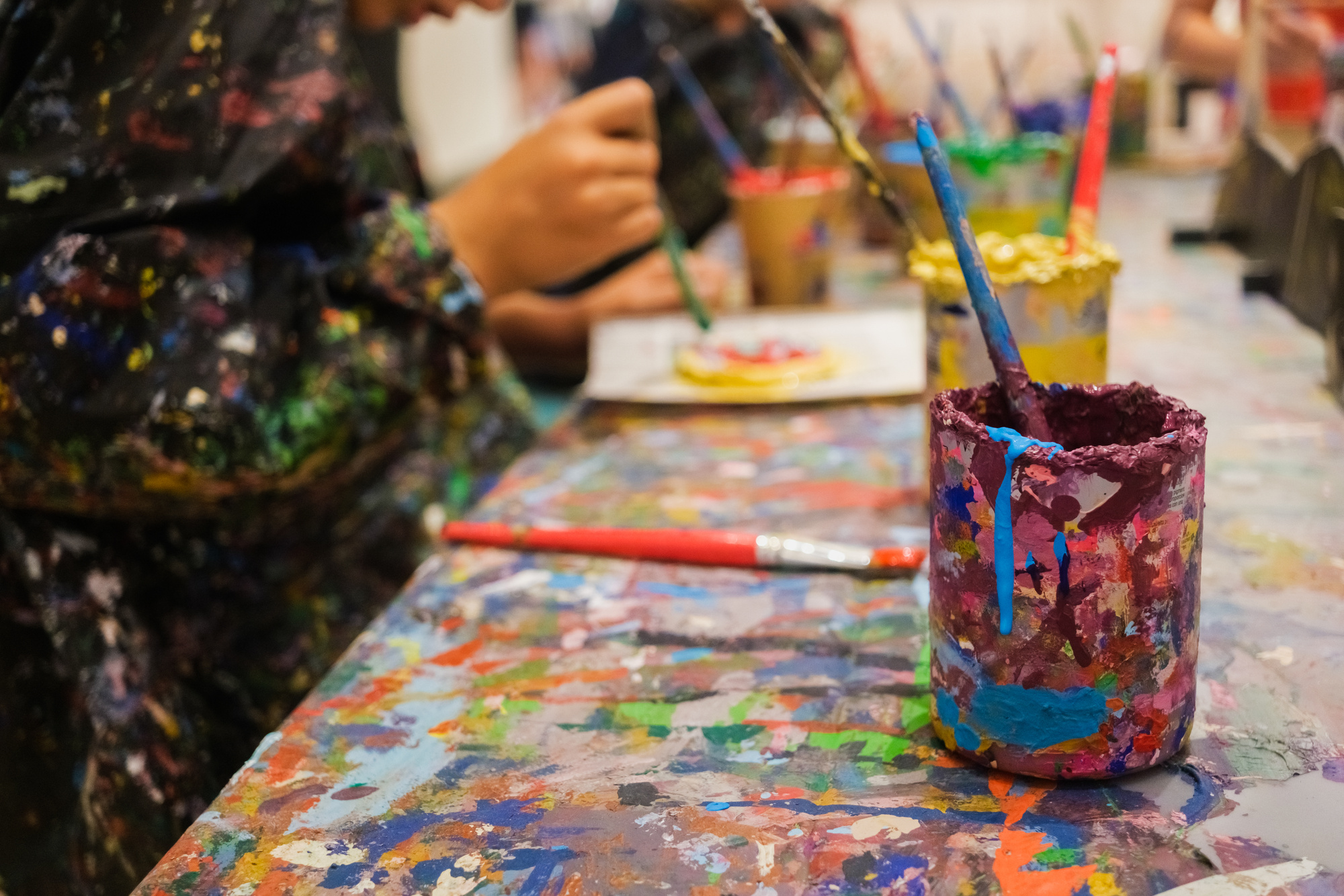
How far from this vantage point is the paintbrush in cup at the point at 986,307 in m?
0.47

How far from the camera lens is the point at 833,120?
0.82m

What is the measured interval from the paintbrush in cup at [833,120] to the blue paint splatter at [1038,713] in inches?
15.5

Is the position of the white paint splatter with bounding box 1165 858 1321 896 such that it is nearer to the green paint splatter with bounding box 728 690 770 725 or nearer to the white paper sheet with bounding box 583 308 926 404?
the green paint splatter with bounding box 728 690 770 725

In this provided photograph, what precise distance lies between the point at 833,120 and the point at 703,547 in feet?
1.15

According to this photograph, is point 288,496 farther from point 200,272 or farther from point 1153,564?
point 1153,564

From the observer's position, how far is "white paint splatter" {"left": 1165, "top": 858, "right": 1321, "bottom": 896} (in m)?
0.37

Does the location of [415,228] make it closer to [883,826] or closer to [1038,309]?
[1038,309]

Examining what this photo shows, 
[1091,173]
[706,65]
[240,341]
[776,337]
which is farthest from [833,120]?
[706,65]

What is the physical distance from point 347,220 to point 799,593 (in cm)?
43

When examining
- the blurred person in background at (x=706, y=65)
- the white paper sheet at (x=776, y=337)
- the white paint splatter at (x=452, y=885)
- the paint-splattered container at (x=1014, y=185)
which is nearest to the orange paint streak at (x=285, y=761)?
the white paint splatter at (x=452, y=885)

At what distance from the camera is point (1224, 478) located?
0.71m

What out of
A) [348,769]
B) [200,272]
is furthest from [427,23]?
[348,769]

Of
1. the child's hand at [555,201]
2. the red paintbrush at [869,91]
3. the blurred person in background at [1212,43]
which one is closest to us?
the child's hand at [555,201]

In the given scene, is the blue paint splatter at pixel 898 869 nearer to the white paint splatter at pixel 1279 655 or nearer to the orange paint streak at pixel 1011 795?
the orange paint streak at pixel 1011 795
